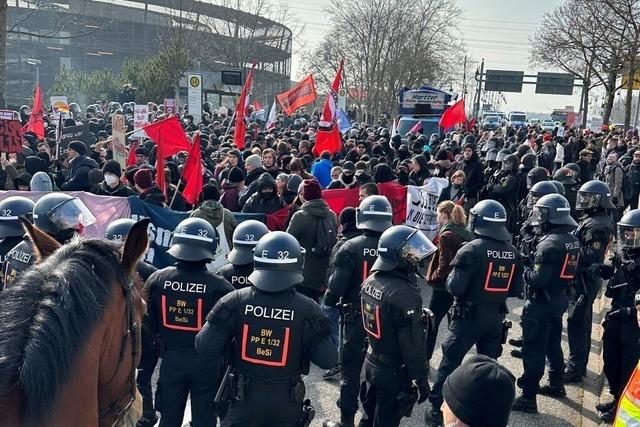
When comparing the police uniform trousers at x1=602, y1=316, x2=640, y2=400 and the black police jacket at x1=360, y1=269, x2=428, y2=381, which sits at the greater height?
the black police jacket at x1=360, y1=269, x2=428, y2=381

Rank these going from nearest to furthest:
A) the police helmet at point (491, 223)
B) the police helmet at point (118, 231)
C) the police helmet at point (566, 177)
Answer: the police helmet at point (118, 231) < the police helmet at point (491, 223) < the police helmet at point (566, 177)

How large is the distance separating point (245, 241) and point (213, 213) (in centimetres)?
228

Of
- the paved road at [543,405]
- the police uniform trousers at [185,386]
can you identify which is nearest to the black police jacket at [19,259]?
the police uniform trousers at [185,386]

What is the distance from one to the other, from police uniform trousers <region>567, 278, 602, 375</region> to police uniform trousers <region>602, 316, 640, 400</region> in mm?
992

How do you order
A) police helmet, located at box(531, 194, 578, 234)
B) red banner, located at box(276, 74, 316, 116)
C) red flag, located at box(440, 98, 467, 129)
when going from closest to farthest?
police helmet, located at box(531, 194, 578, 234)
red banner, located at box(276, 74, 316, 116)
red flag, located at box(440, 98, 467, 129)

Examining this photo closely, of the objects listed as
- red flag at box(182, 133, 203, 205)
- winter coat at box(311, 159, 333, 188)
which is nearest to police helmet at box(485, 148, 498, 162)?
winter coat at box(311, 159, 333, 188)

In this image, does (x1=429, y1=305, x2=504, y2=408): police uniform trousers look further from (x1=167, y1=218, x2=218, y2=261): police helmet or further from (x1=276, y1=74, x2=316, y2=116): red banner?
(x1=276, y1=74, x2=316, y2=116): red banner

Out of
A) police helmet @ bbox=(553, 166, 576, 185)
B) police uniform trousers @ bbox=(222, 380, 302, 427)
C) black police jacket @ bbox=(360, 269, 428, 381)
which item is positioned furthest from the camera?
police helmet @ bbox=(553, 166, 576, 185)

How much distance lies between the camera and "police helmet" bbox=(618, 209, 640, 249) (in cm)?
589

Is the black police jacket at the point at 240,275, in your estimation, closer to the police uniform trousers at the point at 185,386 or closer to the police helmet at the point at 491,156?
the police uniform trousers at the point at 185,386

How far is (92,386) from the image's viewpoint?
2234 mm

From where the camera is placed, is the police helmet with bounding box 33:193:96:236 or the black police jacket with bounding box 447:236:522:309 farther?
the black police jacket with bounding box 447:236:522:309

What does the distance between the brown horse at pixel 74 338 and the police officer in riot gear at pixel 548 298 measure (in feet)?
15.6

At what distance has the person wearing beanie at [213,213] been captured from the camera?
7711mm
